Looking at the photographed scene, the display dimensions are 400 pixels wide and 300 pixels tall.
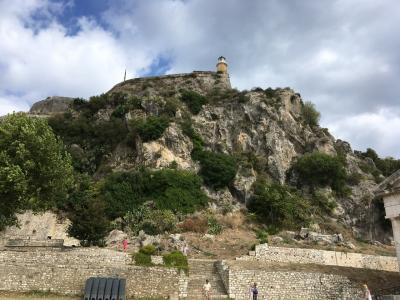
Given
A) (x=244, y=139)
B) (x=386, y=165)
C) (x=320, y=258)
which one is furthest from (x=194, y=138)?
(x=386, y=165)

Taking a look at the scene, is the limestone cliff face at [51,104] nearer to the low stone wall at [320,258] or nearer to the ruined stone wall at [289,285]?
the low stone wall at [320,258]

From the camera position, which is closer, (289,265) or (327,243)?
(289,265)

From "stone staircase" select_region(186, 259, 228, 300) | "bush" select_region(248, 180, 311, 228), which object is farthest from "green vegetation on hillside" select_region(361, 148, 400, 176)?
"stone staircase" select_region(186, 259, 228, 300)

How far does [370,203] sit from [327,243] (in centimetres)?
1733

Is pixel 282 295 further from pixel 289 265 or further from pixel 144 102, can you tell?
pixel 144 102

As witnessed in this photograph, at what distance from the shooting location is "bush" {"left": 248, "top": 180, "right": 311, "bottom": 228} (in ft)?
137

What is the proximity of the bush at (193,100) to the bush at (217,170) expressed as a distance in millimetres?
11258

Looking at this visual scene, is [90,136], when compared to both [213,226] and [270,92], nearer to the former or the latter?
[213,226]

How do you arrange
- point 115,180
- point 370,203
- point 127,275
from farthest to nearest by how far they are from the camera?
point 370,203 → point 115,180 → point 127,275

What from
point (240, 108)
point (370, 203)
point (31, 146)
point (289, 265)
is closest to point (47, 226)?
point (31, 146)

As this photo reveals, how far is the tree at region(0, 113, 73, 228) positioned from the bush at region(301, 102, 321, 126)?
44442 mm

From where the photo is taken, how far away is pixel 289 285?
23.3 metres

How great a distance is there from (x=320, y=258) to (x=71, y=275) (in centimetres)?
1789

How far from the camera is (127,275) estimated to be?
71.6 feet
